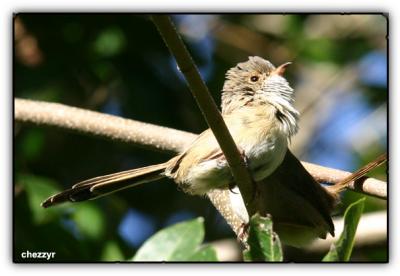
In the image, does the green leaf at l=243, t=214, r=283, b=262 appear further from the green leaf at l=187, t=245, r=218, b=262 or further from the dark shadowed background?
the dark shadowed background

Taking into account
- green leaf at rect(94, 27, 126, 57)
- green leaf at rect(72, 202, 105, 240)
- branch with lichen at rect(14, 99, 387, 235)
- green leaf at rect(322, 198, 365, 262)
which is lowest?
green leaf at rect(322, 198, 365, 262)

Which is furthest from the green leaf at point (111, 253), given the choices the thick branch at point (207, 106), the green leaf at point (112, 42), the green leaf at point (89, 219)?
the green leaf at point (112, 42)

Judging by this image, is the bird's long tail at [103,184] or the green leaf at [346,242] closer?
the green leaf at [346,242]

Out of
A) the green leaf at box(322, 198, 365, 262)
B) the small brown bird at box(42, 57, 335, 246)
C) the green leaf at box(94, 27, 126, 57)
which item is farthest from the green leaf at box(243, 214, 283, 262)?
the green leaf at box(94, 27, 126, 57)

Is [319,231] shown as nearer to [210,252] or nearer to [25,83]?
[210,252]

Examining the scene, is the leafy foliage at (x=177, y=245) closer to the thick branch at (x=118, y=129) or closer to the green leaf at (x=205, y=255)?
the green leaf at (x=205, y=255)

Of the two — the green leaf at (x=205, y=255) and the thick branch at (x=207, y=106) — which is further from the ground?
the thick branch at (x=207, y=106)

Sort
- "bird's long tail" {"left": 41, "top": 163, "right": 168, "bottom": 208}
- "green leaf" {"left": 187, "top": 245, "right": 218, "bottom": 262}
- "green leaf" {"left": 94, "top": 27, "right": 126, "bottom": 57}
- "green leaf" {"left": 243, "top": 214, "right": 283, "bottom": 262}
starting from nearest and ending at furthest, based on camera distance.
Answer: "green leaf" {"left": 243, "top": 214, "right": 283, "bottom": 262}, "green leaf" {"left": 187, "top": 245, "right": 218, "bottom": 262}, "bird's long tail" {"left": 41, "top": 163, "right": 168, "bottom": 208}, "green leaf" {"left": 94, "top": 27, "right": 126, "bottom": 57}
